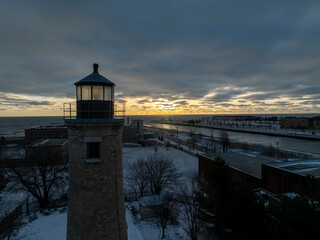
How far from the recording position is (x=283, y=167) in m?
14.9

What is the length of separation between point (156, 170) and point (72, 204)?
1152 cm

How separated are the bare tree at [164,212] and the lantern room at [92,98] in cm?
807

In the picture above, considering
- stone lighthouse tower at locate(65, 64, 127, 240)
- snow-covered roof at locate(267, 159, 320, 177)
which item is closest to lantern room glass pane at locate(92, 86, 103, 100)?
stone lighthouse tower at locate(65, 64, 127, 240)

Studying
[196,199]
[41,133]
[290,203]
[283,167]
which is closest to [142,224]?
[196,199]

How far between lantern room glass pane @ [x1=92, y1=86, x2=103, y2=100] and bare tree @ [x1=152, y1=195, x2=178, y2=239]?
8.40m

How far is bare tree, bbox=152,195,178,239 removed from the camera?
11398 millimetres

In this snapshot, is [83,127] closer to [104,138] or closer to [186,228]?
[104,138]

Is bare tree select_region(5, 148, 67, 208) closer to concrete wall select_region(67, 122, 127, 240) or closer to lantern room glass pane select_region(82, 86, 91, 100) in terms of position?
concrete wall select_region(67, 122, 127, 240)

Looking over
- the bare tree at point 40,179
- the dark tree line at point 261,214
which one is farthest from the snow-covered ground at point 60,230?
the dark tree line at point 261,214

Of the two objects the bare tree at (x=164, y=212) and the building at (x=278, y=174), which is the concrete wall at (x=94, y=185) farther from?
the building at (x=278, y=174)

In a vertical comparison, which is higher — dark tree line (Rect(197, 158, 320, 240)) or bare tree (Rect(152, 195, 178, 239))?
dark tree line (Rect(197, 158, 320, 240))

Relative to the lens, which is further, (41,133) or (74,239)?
(41,133)

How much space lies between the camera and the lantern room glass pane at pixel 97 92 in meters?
5.91

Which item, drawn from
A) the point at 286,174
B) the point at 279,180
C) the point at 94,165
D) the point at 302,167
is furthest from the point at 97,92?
the point at 302,167
